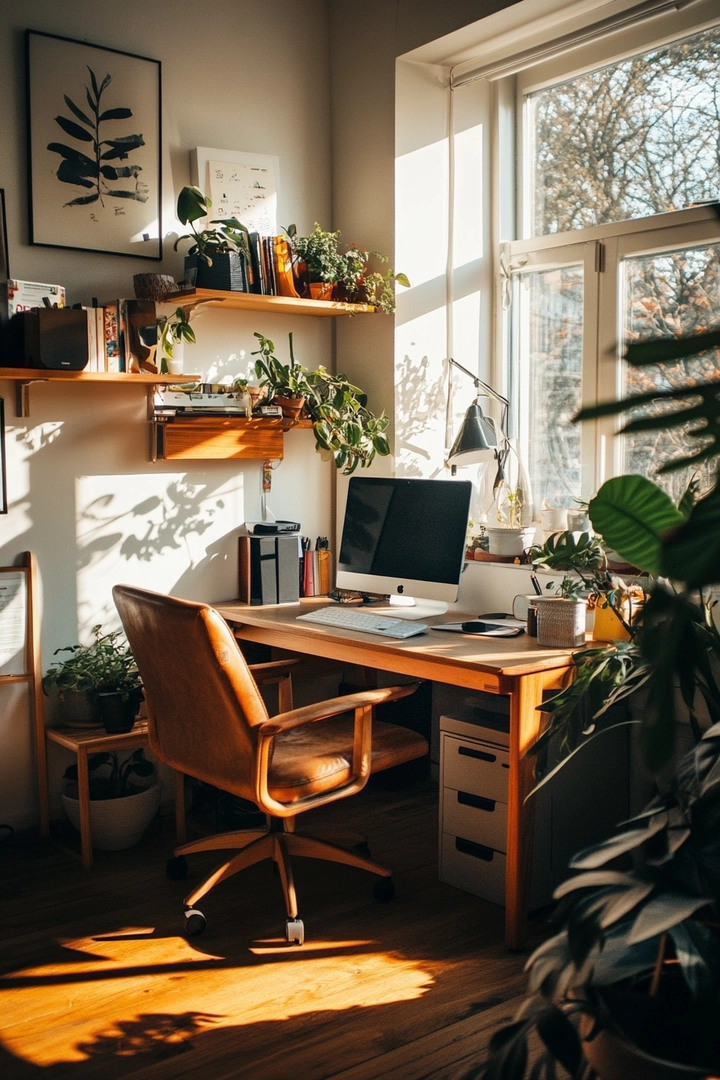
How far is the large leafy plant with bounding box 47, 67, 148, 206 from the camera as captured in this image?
3.38m

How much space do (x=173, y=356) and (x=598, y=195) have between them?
61.5 inches

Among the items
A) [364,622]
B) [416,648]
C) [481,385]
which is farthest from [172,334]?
[416,648]

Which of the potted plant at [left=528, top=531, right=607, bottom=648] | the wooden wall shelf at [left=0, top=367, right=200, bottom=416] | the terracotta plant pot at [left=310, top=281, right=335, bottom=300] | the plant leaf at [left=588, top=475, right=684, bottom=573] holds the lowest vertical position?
the potted plant at [left=528, top=531, right=607, bottom=648]

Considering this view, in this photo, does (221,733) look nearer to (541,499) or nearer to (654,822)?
(654,822)

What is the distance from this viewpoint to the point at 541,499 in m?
3.81

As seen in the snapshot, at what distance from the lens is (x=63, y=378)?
3.16 m

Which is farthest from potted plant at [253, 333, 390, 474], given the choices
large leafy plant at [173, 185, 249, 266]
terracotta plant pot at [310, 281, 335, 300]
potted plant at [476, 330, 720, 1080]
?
potted plant at [476, 330, 720, 1080]

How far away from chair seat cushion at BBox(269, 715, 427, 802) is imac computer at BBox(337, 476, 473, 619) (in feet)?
1.56

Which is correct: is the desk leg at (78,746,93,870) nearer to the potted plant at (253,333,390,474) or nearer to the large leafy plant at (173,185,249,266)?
the potted plant at (253,333,390,474)

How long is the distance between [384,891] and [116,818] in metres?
0.93

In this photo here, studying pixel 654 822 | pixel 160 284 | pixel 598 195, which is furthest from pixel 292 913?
pixel 598 195

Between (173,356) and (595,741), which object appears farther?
(173,356)

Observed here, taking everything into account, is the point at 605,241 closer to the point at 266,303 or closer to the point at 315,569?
the point at 266,303

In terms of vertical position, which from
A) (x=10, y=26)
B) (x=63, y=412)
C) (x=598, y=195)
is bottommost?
(x=63, y=412)
